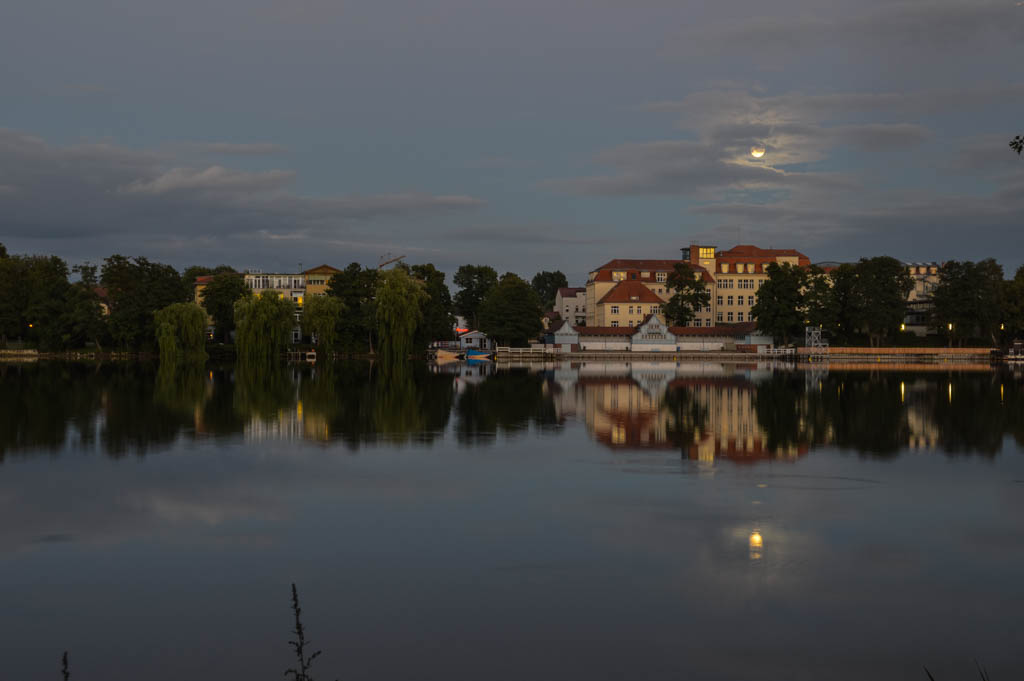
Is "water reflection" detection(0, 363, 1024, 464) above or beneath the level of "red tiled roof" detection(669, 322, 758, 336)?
beneath

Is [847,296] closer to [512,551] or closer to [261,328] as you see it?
[261,328]

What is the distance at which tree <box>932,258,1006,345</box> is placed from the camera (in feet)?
296

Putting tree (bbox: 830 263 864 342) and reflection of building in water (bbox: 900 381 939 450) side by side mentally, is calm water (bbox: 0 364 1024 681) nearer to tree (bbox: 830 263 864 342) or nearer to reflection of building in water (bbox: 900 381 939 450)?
reflection of building in water (bbox: 900 381 939 450)

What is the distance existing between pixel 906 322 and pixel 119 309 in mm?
93966

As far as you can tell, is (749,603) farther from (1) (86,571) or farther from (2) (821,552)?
(1) (86,571)

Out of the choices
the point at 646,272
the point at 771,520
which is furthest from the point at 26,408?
the point at 646,272

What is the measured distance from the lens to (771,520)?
13.4 meters

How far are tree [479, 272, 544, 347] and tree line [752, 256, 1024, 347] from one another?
25945 mm

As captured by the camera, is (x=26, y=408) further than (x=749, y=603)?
Yes

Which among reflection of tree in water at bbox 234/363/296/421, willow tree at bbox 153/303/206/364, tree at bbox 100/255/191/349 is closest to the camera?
reflection of tree in water at bbox 234/363/296/421

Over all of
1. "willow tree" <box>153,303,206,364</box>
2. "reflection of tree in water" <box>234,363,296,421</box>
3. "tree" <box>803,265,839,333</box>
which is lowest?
"reflection of tree in water" <box>234,363,296,421</box>

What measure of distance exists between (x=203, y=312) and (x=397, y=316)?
18035 mm

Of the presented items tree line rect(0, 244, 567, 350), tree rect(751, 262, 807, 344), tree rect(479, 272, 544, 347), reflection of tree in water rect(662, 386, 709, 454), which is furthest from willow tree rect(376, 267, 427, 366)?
tree rect(751, 262, 807, 344)

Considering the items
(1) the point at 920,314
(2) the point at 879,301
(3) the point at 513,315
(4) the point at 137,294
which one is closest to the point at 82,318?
(4) the point at 137,294
